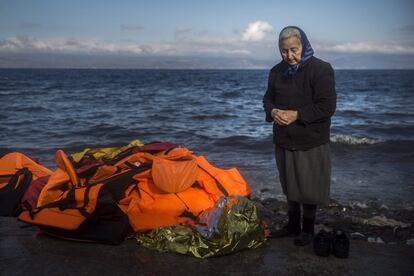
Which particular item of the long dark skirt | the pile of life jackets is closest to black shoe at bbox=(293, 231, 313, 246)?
the long dark skirt

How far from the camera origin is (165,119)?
1705 centimetres

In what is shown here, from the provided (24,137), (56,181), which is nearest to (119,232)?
(56,181)

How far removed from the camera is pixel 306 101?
3.38 metres

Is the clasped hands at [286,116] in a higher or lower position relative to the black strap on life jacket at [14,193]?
higher

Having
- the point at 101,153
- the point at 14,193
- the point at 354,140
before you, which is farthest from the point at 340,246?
the point at 354,140

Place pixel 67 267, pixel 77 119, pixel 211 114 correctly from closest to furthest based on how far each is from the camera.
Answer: pixel 67 267 < pixel 77 119 < pixel 211 114

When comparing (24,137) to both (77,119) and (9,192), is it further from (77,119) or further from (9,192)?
(9,192)

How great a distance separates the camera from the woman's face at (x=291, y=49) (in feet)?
10.7

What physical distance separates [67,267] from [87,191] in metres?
0.66

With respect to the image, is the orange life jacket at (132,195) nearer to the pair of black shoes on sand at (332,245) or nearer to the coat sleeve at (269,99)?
the coat sleeve at (269,99)

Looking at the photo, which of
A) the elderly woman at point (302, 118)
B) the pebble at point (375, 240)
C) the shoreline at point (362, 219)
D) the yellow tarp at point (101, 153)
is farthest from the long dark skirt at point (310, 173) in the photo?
the yellow tarp at point (101, 153)

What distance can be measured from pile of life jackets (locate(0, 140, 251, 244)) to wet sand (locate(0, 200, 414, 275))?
154mm

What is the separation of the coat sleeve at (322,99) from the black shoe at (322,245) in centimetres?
89

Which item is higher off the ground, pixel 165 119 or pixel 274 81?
pixel 274 81
